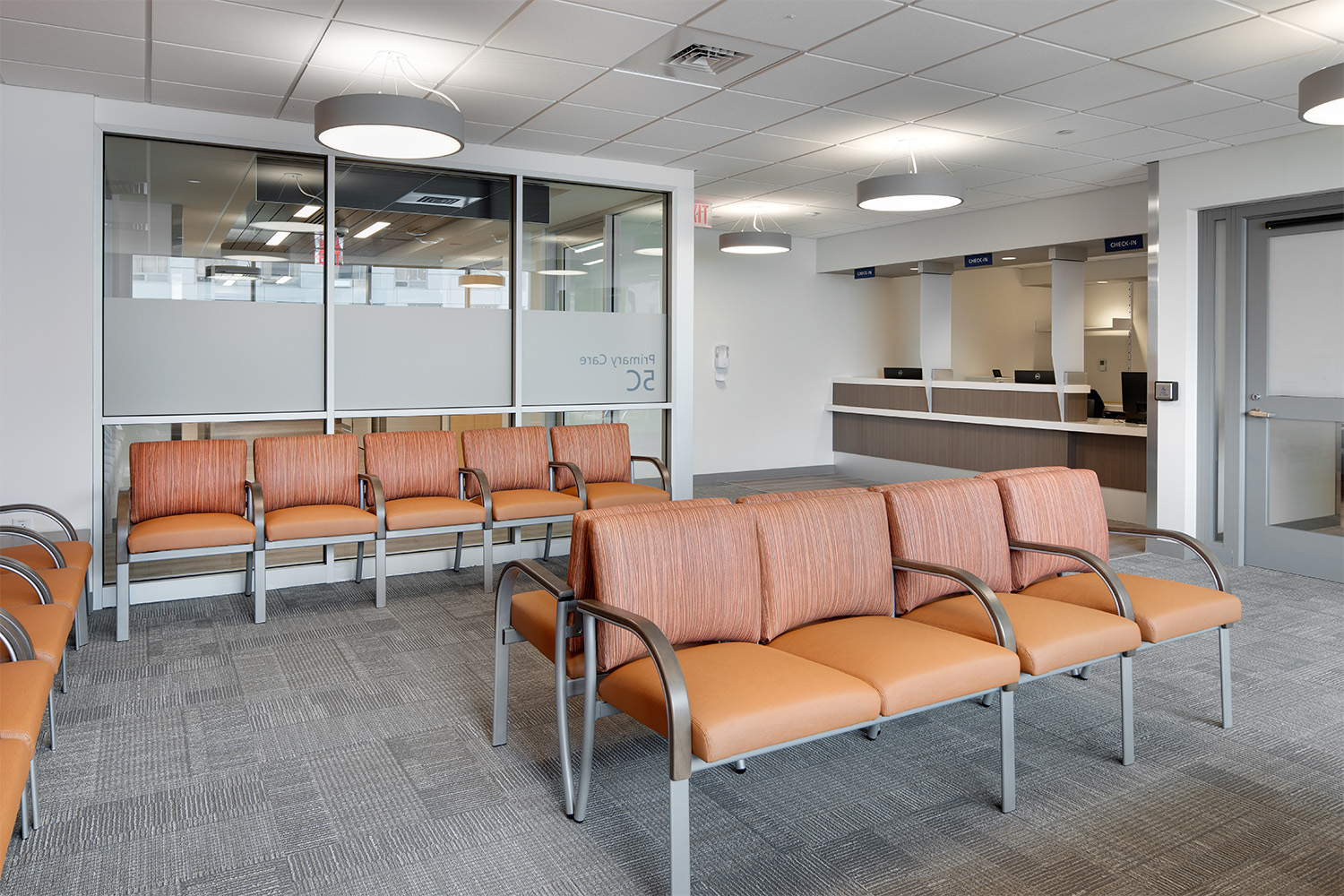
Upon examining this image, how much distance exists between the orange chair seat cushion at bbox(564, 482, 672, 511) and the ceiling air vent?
2.49m

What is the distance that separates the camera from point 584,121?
5.54 metres

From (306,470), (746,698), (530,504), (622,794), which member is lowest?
(622,794)

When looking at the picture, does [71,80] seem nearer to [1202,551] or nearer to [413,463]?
[413,463]

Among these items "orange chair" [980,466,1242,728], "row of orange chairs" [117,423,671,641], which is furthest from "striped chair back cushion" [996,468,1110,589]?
"row of orange chairs" [117,423,671,641]

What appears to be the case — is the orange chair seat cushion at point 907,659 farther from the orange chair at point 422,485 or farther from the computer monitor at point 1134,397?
the computer monitor at point 1134,397

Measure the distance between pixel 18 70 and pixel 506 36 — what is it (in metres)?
2.50

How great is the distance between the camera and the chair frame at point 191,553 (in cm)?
438

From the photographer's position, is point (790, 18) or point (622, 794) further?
point (790, 18)

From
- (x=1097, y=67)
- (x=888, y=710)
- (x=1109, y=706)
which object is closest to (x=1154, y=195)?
(x=1097, y=67)

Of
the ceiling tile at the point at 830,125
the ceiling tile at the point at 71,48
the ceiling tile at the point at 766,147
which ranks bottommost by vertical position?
the ceiling tile at the point at 71,48

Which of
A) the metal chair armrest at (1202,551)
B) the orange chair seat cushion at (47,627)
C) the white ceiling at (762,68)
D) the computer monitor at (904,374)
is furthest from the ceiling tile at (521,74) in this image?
the computer monitor at (904,374)

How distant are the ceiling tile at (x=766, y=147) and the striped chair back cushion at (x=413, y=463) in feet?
8.98

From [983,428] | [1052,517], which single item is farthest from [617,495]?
[983,428]

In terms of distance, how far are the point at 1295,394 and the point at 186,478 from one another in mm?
6827
